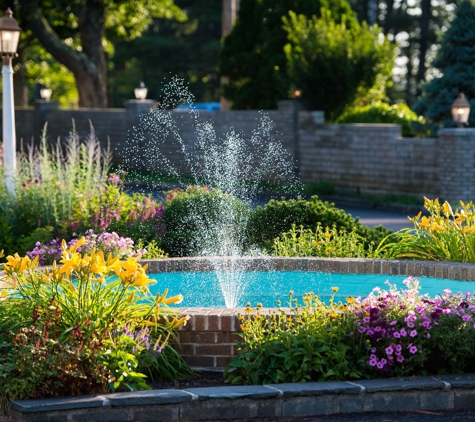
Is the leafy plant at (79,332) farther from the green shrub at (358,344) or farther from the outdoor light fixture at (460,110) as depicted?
the outdoor light fixture at (460,110)

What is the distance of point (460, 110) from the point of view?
66.7ft

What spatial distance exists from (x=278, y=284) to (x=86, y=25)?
84.4ft

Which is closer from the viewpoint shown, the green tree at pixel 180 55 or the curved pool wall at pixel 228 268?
the curved pool wall at pixel 228 268

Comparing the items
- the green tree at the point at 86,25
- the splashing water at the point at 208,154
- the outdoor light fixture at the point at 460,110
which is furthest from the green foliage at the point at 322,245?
the green tree at the point at 86,25

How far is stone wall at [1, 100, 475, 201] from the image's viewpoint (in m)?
20.7

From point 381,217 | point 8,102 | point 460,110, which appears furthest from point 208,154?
point 8,102

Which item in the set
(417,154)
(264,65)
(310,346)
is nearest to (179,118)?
(264,65)

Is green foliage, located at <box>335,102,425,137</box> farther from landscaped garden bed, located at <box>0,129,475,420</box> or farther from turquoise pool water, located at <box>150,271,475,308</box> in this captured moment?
landscaped garden bed, located at <box>0,129,475,420</box>

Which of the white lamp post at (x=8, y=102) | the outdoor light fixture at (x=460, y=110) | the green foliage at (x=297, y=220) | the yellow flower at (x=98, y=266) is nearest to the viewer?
the yellow flower at (x=98, y=266)

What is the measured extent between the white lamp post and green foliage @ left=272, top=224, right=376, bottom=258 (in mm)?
3596

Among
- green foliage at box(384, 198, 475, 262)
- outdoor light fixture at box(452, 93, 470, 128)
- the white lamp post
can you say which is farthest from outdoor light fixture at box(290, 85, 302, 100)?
green foliage at box(384, 198, 475, 262)

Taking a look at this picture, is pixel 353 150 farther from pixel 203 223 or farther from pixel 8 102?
pixel 8 102

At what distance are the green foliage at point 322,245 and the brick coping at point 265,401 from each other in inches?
164

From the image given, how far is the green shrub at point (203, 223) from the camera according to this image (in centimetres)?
1188
